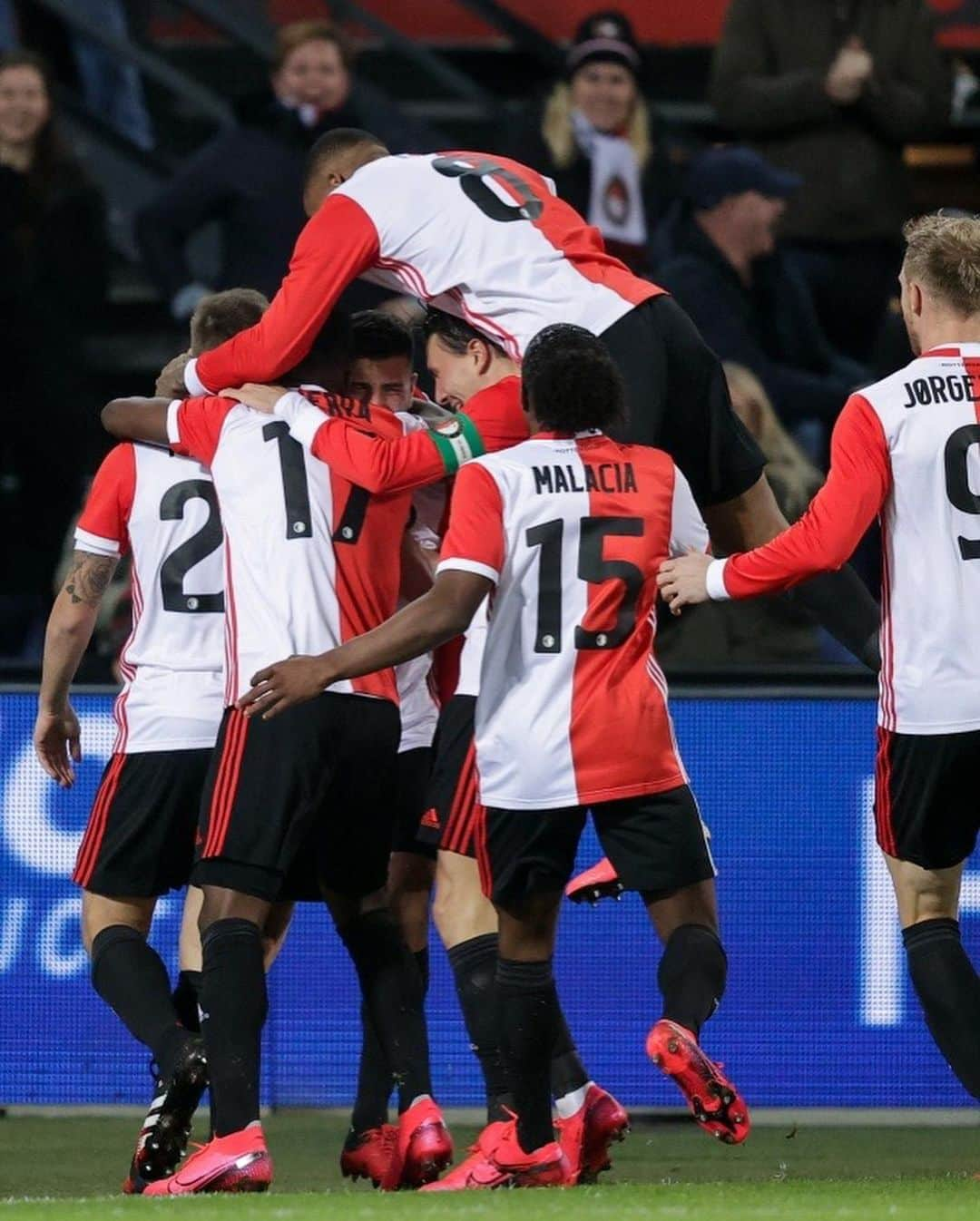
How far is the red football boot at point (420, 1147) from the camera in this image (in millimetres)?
5309

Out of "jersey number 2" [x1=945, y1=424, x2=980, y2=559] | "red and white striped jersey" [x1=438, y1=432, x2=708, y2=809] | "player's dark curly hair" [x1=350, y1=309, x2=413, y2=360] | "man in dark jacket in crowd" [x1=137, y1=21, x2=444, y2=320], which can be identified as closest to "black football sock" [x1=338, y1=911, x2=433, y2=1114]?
"red and white striped jersey" [x1=438, y1=432, x2=708, y2=809]

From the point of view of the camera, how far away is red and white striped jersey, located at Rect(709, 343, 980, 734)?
16.6ft

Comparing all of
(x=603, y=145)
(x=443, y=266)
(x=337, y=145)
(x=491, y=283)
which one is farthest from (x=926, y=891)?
(x=603, y=145)

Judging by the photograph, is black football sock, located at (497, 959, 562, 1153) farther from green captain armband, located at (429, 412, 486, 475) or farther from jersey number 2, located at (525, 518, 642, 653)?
green captain armband, located at (429, 412, 486, 475)

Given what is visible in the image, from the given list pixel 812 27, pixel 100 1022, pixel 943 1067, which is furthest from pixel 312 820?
pixel 812 27

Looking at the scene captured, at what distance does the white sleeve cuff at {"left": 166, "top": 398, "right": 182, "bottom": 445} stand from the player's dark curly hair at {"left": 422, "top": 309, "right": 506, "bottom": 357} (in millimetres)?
617

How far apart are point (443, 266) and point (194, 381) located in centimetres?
62

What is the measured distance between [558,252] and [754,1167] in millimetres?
2319

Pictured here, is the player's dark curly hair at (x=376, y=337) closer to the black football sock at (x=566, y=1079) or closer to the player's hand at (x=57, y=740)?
the player's hand at (x=57, y=740)

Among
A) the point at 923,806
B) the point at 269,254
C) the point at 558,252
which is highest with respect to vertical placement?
the point at 269,254

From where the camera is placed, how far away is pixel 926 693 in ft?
16.7

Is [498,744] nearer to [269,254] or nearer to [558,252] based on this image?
[558,252]

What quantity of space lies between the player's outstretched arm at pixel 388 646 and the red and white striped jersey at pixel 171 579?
95 cm

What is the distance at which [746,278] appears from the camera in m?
9.46
